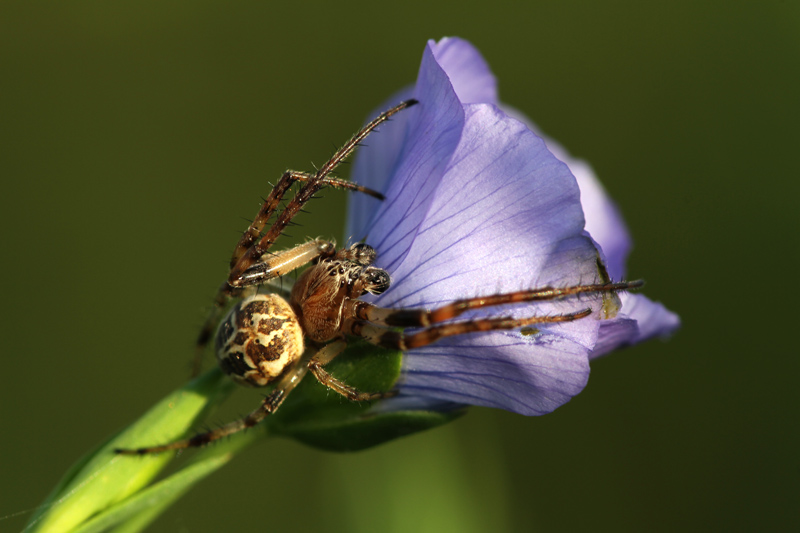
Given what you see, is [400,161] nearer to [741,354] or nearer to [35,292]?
[741,354]

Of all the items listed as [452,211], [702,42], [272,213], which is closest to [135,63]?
[702,42]

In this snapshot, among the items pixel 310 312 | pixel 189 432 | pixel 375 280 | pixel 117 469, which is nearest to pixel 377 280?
pixel 375 280

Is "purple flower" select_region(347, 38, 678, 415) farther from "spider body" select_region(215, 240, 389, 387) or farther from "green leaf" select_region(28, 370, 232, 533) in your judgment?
"green leaf" select_region(28, 370, 232, 533)

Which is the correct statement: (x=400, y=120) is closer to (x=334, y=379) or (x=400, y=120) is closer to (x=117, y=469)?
(x=334, y=379)

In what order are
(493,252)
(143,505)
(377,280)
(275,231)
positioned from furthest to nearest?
(275,231) < (377,280) < (493,252) < (143,505)

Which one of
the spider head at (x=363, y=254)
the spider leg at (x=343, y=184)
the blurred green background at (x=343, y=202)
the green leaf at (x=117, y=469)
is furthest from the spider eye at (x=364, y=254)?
the blurred green background at (x=343, y=202)

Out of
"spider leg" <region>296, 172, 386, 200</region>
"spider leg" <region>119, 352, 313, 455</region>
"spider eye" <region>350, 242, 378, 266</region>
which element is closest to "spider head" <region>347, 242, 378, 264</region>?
"spider eye" <region>350, 242, 378, 266</region>

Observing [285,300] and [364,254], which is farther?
[285,300]
